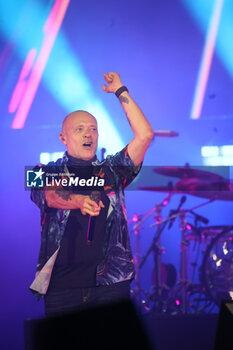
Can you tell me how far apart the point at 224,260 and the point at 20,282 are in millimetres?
1584

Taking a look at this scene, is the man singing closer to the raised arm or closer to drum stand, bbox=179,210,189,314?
the raised arm

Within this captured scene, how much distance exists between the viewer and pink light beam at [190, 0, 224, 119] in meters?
3.09

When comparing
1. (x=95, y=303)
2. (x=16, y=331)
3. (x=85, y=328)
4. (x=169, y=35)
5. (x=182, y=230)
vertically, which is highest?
(x=169, y=35)

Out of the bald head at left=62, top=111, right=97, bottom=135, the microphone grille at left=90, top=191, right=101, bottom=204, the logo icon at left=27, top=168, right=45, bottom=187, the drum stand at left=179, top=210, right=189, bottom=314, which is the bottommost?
the drum stand at left=179, top=210, right=189, bottom=314

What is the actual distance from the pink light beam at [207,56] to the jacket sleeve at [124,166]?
1049 mm

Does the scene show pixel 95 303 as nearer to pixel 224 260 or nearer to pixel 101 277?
pixel 101 277

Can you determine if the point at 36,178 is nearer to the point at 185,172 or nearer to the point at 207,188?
the point at 185,172

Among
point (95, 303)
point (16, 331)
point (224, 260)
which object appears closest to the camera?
point (95, 303)

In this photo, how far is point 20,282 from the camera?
2.97 metres

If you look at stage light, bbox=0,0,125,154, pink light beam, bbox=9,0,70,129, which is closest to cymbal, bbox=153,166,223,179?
stage light, bbox=0,0,125,154

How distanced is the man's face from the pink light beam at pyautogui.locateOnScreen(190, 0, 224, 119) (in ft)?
3.30

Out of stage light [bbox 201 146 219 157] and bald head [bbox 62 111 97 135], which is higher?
bald head [bbox 62 111 97 135]

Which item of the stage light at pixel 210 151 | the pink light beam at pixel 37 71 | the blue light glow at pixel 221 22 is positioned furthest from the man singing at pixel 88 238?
the blue light glow at pixel 221 22

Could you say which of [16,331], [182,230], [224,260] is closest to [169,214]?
[182,230]
